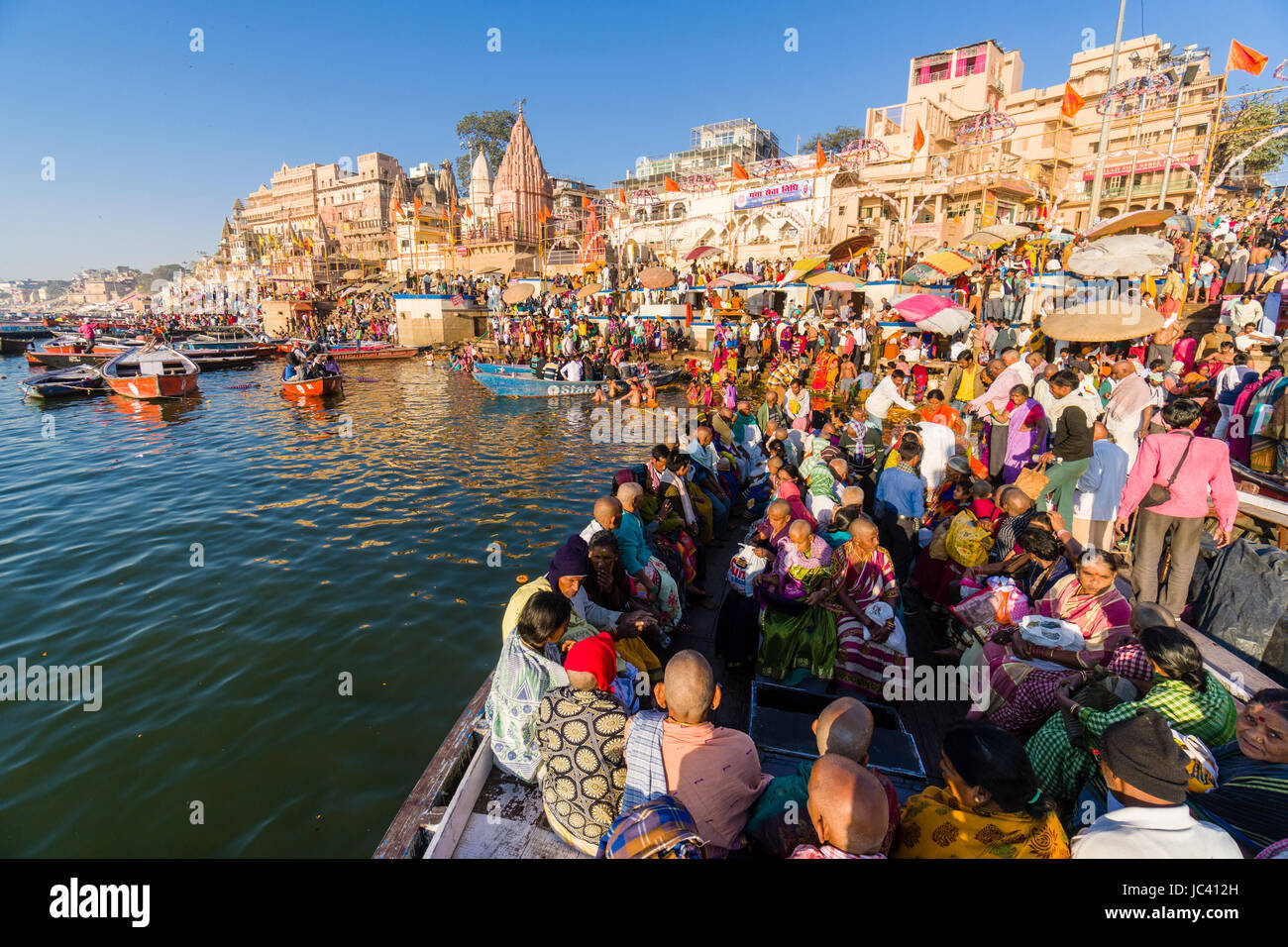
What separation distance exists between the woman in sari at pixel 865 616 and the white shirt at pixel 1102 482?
9.26 feet

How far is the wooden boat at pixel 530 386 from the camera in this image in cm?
2088

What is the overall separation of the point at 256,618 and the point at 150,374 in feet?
70.0

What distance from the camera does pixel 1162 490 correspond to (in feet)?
16.5

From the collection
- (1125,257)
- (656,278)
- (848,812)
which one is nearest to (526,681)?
(848,812)

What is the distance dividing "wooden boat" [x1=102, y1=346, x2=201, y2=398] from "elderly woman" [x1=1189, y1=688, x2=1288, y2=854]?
96.1 ft

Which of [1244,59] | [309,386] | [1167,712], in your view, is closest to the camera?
[1167,712]

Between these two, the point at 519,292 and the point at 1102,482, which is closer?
the point at 1102,482

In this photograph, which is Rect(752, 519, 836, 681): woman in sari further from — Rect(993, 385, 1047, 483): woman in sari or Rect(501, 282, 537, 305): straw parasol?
Rect(501, 282, 537, 305): straw parasol

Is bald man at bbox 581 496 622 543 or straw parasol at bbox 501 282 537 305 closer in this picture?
bald man at bbox 581 496 622 543

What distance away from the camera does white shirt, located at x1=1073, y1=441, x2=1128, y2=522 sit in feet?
18.5

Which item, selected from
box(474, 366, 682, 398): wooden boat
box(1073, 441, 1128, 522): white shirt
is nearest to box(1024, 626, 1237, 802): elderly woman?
box(1073, 441, 1128, 522): white shirt

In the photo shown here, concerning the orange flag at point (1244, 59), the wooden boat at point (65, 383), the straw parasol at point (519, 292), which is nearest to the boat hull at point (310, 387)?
the wooden boat at point (65, 383)

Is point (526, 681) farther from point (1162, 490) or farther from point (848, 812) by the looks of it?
point (1162, 490)

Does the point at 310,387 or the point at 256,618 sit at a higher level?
the point at 310,387
